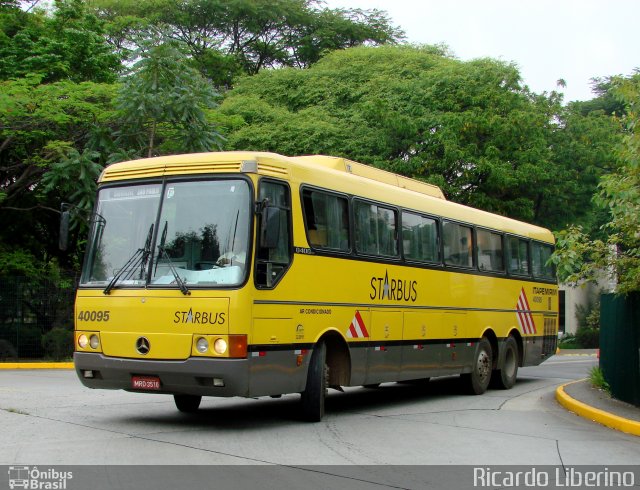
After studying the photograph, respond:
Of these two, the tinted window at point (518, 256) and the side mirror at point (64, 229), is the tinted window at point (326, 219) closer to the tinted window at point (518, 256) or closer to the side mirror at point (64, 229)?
the side mirror at point (64, 229)

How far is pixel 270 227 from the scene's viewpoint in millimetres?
9703

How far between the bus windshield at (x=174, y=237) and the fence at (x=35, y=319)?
15.8 meters

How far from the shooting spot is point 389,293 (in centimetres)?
1279

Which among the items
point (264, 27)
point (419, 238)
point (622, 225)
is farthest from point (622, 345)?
point (264, 27)

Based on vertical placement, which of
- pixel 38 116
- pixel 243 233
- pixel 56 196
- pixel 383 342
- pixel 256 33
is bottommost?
pixel 383 342

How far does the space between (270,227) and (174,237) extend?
4.01 feet

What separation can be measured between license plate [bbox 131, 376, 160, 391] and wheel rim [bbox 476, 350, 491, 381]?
8010mm

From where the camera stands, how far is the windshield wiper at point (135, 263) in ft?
33.1

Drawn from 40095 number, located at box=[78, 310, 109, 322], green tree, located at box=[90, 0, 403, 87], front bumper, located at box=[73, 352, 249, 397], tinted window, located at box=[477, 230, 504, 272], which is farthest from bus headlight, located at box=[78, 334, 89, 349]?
green tree, located at box=[90, 0, 403, 87]

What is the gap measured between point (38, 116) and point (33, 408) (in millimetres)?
13877

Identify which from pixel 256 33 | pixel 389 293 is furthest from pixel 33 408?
pixel 256 33
